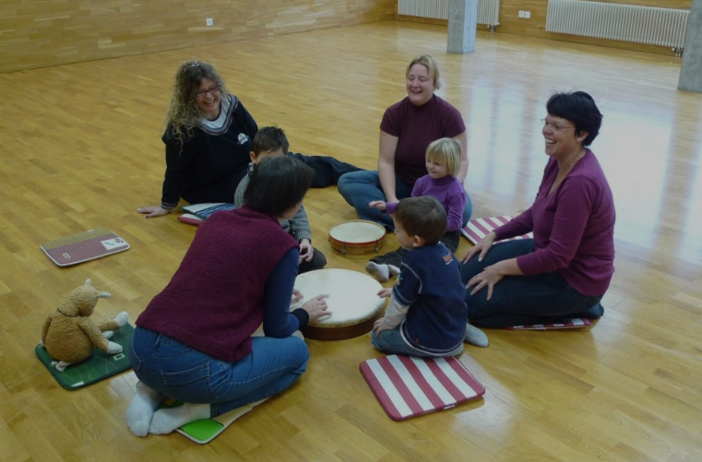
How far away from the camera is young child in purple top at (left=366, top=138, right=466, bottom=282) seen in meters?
3.28

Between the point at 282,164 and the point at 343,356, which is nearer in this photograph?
the point at 282,164

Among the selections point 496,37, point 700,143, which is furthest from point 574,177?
point 496,37

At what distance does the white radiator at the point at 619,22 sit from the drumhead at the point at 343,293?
7465 mm

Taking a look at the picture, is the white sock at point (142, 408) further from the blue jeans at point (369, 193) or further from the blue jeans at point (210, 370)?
the blue jeans at point (369, 193)

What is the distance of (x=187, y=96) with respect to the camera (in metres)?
3.75

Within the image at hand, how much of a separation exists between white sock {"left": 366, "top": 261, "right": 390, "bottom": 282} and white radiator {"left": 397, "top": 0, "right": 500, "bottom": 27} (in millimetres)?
8384

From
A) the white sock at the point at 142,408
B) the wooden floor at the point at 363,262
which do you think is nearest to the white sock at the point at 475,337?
the wooden floor at the point at 363,262

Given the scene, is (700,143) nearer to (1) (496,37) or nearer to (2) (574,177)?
(2) (574,177)

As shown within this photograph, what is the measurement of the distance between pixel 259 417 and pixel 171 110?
6.68 feet

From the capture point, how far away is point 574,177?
2.58m

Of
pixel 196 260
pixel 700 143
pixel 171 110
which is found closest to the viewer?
pixel 196 260

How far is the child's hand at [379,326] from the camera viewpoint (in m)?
2.69

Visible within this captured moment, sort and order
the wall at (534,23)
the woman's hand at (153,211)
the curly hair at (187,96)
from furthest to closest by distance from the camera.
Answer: the wall at (534,23) < the woman's hand at (153,211) < the curly hair at (187,96)

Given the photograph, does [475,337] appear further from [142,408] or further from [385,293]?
[142,408]
